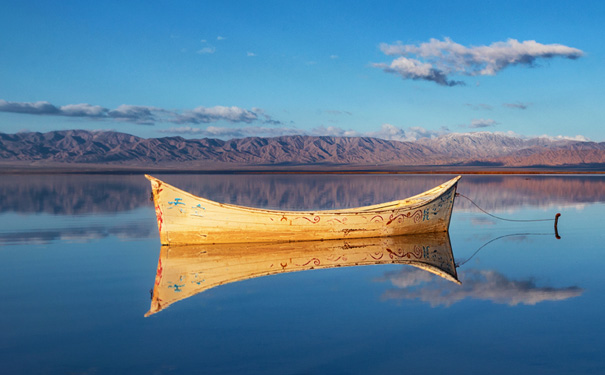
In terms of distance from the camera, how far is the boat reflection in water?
8.28m

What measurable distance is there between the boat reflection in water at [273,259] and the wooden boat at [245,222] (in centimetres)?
21

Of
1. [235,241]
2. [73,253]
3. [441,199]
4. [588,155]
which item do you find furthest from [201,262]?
[588,155]

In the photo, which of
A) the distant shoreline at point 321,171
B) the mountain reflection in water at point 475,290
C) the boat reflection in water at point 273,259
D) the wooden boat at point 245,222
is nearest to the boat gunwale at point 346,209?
Answer: the wooden boat at point 245,222

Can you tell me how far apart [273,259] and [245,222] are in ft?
5.95

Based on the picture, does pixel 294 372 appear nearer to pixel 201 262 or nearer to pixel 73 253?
pixel 201 262

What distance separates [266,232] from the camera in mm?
12047

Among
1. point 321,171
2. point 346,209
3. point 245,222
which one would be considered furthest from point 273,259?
point 321,171

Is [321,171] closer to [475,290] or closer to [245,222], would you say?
[245,222]

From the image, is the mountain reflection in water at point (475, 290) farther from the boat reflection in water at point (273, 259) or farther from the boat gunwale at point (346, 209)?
the boat gunwale at point (346, 209)

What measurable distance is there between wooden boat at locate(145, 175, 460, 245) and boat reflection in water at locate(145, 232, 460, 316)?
208mm

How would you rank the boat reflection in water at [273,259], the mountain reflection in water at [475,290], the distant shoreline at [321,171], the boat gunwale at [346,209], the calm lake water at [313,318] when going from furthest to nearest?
the distant shoreline at [321,171] → the boat gunwale at [346,209] → the boat reflection in water at [273,259] → the mountain reflection in water at [475,290] → the calm lake water at [313,318]

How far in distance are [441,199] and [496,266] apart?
4.53 m

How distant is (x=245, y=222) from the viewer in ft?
39.0

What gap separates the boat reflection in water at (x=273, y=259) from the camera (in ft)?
27.2
